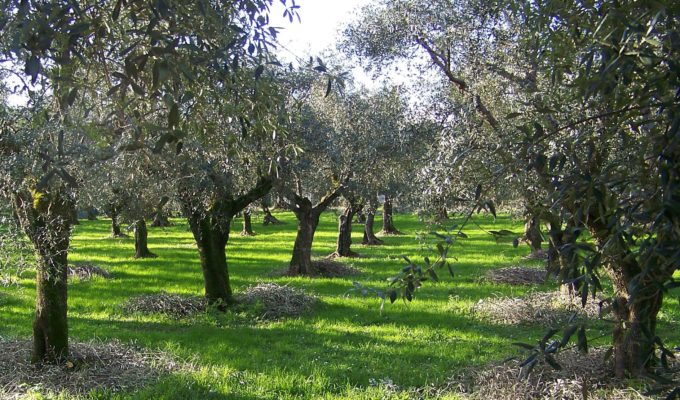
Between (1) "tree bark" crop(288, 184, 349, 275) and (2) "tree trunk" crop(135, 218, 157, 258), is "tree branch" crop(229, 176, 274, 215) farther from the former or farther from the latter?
(2) "tree trunk" crop(135, 218, 157, 258)

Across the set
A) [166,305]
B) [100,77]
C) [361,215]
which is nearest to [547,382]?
[100,77]

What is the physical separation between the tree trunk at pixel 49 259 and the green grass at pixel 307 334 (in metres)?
0.47

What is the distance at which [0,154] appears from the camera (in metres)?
6.75

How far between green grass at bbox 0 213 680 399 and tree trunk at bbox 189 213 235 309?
75 centimetres

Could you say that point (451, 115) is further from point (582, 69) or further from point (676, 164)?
point (676, 164)

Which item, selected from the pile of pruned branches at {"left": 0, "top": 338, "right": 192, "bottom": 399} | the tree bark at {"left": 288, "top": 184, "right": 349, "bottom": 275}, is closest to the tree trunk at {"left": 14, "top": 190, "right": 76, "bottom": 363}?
the pile of pruned branches at {"left": 0, "top": 338, "right": 192, "bottom": 399}

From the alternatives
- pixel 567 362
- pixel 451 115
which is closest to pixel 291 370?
pixel 567 362

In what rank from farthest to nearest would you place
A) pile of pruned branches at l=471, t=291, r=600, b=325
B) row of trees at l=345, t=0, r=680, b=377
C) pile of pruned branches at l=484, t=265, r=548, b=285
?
pile of pruned branches at l=484, t=265, r=548, b=285 < pile of pruned branches at l=471, t=291, r=600, b=325 < row of trees at l=345, t=0, r=680, b=377

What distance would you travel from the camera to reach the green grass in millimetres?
7852

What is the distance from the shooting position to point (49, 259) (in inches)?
290

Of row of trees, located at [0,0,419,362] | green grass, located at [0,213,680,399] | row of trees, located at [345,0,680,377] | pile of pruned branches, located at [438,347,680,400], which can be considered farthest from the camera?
green grass, located at [0,213,680,399]

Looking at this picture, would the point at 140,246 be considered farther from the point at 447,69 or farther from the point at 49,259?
the point at 49,259

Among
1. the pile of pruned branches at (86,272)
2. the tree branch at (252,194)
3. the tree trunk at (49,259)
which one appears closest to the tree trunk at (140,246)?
the pile of pruned branches at (86,272)

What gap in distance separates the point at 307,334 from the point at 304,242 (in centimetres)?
822
